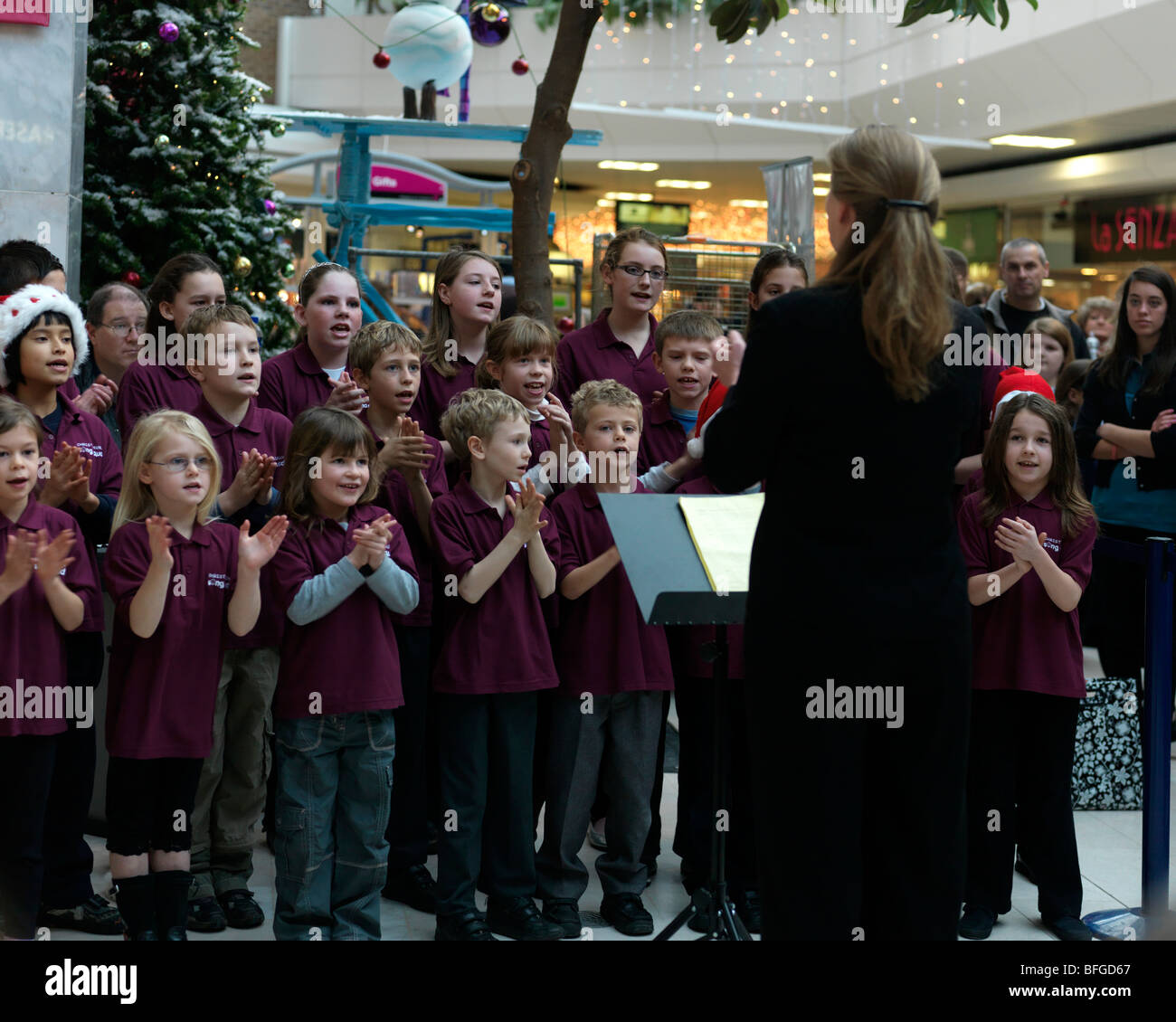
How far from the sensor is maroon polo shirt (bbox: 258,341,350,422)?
427 cm

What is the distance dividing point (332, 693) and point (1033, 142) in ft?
42.4

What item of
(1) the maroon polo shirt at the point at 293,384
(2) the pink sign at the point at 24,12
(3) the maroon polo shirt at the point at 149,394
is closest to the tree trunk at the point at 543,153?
(1) the maroon polo shirt at the point at 293,384

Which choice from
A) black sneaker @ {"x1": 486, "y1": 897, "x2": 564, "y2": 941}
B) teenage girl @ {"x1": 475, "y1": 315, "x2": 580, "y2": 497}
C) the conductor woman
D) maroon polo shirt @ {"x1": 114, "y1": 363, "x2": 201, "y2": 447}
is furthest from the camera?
teenage girl @ {"x1": 475, "y1": 315, "x2": 580, "y2": 497}

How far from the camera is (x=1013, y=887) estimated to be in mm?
4344

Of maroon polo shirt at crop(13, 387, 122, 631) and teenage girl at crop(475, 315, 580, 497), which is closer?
maroon polo shirt at crop(13, 387, 122, 631)

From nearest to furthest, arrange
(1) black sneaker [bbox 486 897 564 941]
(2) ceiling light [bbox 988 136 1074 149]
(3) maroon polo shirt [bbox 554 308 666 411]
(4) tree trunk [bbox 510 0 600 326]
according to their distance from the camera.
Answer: (1) black sneaker [bbox 486 897 564 941]
(3) maroon polo shirt [bbox 554 308 666 411]
(4) tree trunk [bbox 510 0 600 326]
(2) ceiling light [bbox 988 136 1074 149]

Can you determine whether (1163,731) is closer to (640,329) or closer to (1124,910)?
(1124,910)

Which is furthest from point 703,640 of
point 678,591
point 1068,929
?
point 1068,929

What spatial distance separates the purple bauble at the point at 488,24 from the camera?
8.55m

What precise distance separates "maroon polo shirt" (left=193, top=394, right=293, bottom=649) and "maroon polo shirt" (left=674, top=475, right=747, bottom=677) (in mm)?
1206

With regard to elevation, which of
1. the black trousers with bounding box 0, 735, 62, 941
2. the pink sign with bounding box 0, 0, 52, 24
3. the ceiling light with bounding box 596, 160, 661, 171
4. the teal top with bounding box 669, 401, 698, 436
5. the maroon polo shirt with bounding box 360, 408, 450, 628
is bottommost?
the black trousers with bounding box 0, 735, 62, 941

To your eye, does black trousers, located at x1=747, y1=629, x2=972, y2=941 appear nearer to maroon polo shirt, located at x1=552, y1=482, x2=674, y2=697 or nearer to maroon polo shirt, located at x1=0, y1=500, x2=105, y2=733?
maroon polo shirt, located at x1=552, y1=482, x2=674, y2=697

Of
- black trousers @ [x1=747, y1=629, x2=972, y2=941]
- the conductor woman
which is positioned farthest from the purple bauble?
black trousers @ [x1=747, y1=629, x2=972, y2=941]

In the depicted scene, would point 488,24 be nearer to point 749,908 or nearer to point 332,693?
point 332,693
